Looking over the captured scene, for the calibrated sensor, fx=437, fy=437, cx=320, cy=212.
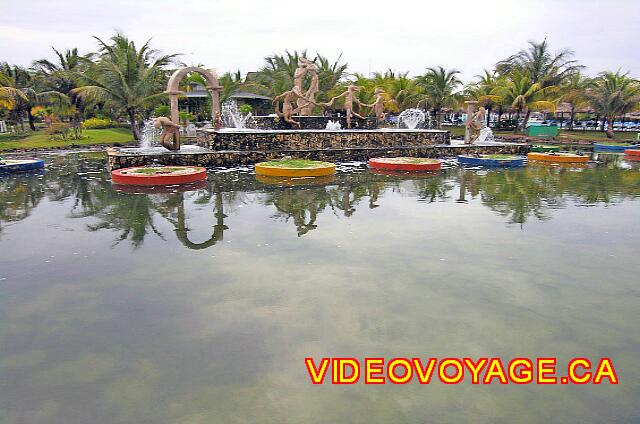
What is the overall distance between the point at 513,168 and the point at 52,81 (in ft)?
103

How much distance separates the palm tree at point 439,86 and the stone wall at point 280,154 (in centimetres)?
1275

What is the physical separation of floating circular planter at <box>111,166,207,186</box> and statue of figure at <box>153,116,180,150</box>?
3.44 metres

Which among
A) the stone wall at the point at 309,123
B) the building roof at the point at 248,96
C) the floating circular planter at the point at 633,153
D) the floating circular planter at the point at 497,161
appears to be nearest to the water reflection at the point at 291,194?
the floating circular planter at the point at 497,161

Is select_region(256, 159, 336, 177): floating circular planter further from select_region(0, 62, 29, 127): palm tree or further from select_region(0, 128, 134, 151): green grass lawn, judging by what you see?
select_region(0, 62, 29, 127): palm tree

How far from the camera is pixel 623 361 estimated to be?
3.94 meters

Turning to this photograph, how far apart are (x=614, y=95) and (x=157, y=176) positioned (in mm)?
33937

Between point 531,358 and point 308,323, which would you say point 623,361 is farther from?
point 308,323

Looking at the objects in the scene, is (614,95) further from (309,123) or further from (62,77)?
(62,77)

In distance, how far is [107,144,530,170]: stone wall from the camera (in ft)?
52.2

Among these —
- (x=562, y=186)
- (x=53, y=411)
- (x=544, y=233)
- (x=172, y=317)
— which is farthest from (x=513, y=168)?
(x=53, y=411)

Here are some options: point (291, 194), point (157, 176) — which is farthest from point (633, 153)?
point (157, 176)

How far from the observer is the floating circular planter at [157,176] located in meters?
12.5

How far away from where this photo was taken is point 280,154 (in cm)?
1888

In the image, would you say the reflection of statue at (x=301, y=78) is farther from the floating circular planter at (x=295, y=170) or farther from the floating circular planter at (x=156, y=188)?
the floating circular planter at (x=156, y=188)
